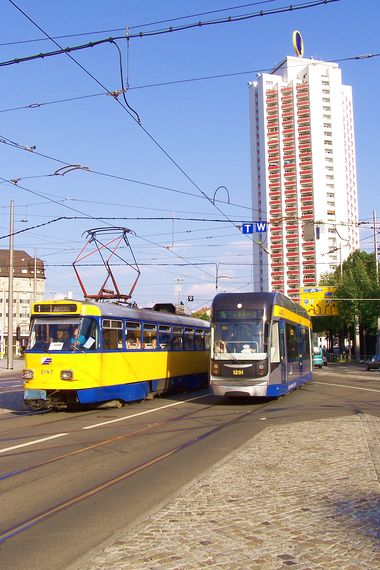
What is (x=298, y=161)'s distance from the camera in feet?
442

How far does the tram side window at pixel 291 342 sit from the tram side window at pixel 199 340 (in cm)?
445

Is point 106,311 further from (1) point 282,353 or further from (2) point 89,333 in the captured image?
(1) point 282,353

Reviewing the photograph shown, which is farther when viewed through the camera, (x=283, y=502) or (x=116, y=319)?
(x=116, y=319)

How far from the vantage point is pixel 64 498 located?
6.92 metres

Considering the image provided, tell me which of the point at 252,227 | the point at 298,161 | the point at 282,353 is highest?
the point at 298,161

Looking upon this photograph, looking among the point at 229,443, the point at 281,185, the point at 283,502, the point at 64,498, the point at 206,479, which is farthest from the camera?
the point at 281,185

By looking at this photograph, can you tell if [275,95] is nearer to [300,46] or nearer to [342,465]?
[300,46]

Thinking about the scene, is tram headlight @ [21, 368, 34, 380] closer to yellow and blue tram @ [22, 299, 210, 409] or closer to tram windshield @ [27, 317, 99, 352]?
yellow and blue tram @ [22, 299, 210, 409]

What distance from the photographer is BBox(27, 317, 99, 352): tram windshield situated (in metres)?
15.4

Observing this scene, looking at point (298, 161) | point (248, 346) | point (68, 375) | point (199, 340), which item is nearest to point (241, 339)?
point (248, 346)

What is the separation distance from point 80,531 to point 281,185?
135 metres

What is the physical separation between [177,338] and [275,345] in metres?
5.26

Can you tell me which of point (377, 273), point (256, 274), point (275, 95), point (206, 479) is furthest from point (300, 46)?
point (206, 479)

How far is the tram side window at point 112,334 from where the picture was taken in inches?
631
